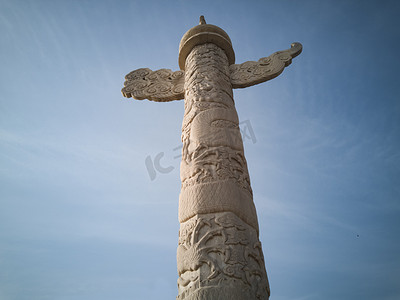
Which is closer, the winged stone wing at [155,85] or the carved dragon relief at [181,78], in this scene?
the carved dragon relief at [181,78]

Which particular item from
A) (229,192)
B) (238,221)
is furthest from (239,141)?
(238,221)

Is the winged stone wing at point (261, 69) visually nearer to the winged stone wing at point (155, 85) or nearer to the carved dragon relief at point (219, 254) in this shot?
the winged stone wing at point (155, 85)

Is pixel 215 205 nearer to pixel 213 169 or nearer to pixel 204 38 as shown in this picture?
pixel 213 169

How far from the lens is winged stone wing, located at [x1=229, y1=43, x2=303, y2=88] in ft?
16.8

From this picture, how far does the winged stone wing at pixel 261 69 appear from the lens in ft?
16.8

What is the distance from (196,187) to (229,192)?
0.41m

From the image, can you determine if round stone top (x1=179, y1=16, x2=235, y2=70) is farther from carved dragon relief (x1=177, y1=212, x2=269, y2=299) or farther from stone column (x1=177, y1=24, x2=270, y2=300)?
carved dragon relief (x1=177, y1=212, x2=269, y2=299)

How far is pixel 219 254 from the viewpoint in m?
2.74

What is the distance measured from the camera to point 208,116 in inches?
157

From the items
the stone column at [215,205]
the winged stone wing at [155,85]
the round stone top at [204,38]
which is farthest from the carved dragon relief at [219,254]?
the round stone top at [204,38]

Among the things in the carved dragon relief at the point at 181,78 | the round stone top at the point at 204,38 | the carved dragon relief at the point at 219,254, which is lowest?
the carved dragon relief at the point at 219,254

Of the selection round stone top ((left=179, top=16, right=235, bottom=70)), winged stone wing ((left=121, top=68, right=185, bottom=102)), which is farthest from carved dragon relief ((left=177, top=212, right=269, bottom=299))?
round stone top ((left=179, top=16, right=235, bottom=70))

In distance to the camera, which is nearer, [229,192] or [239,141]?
[229,192]

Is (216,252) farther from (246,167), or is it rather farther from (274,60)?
(274,60)
